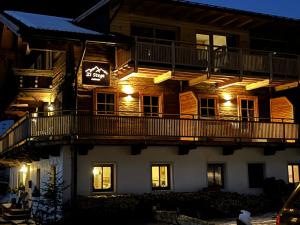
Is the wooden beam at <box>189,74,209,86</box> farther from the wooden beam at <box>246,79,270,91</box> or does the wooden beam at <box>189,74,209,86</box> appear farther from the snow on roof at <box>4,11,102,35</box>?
the snow on roof at <box>4,11,102,35</box>

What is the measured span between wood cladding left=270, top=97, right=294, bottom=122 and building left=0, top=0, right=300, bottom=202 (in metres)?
0.05

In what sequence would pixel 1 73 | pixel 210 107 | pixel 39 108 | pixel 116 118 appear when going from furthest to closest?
pixel 1 73 → pixel 39 108 → pixel 210 107 → pixel 116 118

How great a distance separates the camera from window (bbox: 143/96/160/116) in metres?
23.6

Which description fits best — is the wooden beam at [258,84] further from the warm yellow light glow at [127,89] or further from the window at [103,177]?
the window at [103,177]

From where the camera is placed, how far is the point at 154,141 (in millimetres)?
21562

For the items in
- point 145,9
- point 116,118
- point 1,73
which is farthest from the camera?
point 1,73

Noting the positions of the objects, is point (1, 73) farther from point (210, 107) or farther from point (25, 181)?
point (210, 107)

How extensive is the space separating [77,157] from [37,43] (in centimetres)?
511

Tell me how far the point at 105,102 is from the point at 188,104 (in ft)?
13.3

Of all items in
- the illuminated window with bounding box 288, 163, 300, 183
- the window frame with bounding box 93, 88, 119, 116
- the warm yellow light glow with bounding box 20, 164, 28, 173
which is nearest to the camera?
the window frame with bounding box 93, 88, 119, 116

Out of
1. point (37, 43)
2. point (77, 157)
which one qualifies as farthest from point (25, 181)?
point (37, 43)

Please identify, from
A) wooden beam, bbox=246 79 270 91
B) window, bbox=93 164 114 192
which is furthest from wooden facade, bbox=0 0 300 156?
window, bbox=93 164 114 192

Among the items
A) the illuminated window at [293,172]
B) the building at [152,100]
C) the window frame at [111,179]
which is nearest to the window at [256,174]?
the building at [152,100]

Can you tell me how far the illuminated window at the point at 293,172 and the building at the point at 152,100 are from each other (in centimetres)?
7
